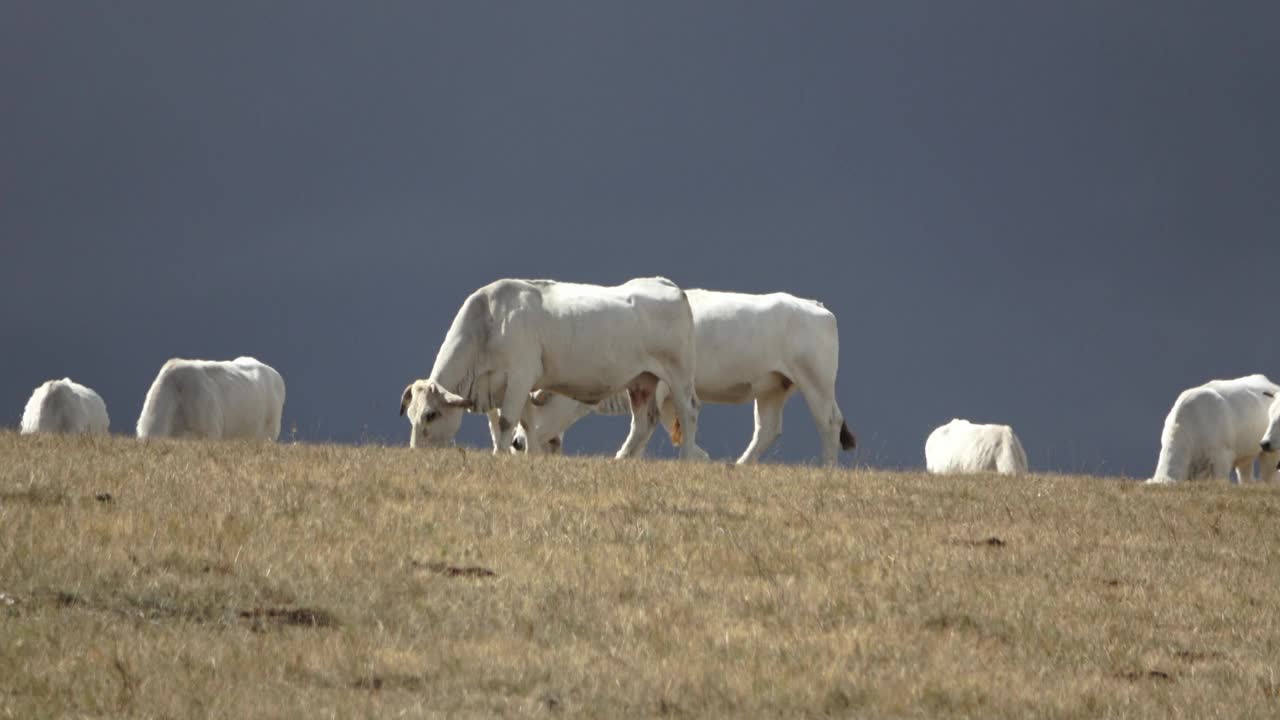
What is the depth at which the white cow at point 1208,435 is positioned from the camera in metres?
25.4

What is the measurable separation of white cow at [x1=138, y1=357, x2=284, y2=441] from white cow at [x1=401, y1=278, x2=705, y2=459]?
3878 millimetres

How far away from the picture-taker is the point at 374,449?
17.9m

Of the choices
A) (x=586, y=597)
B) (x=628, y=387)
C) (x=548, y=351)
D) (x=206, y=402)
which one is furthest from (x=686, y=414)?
(x=586, y=597)

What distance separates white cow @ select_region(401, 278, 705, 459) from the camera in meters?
21.7

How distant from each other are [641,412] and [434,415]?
3.54 metres

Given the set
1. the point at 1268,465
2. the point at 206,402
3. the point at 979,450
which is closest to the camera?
the point at 206,402

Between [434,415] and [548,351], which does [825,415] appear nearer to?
[548,351]

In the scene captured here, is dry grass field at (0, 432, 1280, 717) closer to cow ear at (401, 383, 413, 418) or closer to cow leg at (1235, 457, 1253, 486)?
cow ear at (401, 383, 413, 418)

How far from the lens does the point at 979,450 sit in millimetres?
31719

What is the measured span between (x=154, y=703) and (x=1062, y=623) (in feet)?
18.2

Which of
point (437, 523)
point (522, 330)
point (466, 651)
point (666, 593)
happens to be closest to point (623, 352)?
point (522, 330)

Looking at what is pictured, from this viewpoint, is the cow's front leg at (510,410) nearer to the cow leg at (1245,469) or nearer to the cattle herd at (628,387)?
the cattle herd at (628,387)

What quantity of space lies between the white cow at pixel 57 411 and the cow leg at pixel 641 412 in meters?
9.07

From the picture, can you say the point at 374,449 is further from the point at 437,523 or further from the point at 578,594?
the point at 578,594
